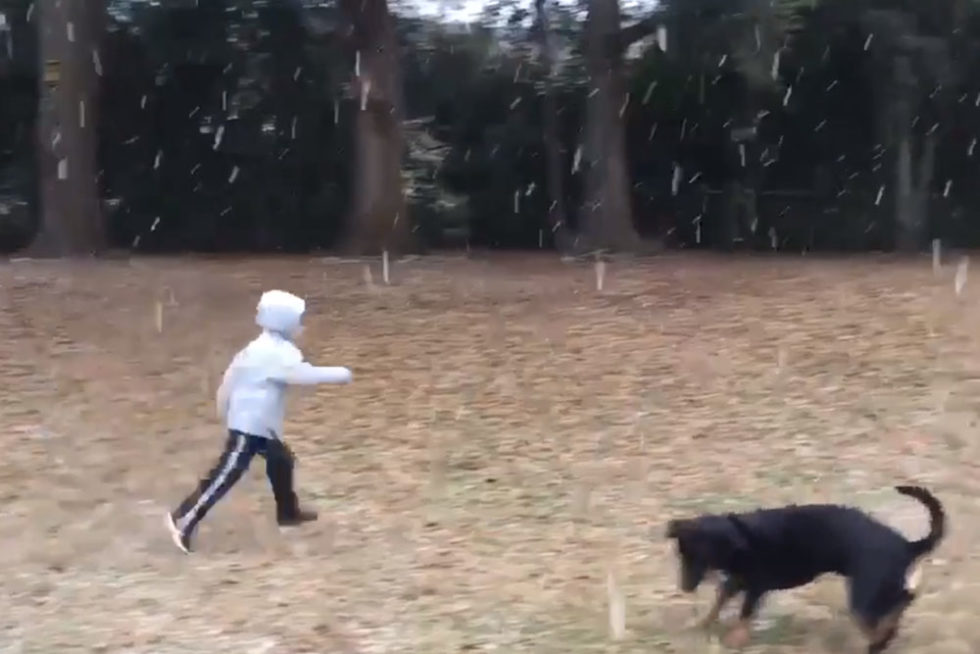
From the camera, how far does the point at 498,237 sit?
21656mm

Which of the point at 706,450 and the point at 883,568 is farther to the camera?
the point at 706,450

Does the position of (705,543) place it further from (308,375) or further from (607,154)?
(607,154)

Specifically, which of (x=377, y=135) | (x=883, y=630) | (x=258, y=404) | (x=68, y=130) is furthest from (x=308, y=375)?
(x=68, y=130)

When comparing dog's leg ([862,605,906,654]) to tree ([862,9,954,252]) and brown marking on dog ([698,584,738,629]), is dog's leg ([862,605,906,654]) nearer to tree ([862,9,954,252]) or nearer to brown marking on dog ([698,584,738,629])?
brown marking on dog ([698,584,738,629])

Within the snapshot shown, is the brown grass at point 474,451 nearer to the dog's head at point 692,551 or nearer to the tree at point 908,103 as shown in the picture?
the dog's head at point 692,551

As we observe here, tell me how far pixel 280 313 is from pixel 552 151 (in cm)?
1432

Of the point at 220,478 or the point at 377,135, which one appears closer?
the point at 220,478

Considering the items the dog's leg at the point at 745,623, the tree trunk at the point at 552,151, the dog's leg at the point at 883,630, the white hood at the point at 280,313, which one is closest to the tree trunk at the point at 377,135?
the tree trunk at the point at 552,151

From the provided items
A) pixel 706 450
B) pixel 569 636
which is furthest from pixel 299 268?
pixel 569 636

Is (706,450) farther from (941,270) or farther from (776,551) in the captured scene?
(941,270)

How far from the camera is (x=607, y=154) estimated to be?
1911cm

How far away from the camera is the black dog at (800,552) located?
5.72 m

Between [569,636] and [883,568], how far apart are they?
1363 millimetres

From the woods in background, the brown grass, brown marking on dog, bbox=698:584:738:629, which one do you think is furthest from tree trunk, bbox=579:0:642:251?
brown marking on dog, bbox=698:584:738:629
